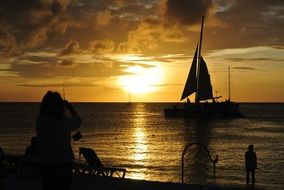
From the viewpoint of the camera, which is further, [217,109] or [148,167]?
[217,109]

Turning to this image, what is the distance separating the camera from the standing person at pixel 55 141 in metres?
5.11

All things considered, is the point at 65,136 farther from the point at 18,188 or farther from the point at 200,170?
the point at 200,170

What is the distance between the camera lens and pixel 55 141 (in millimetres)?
5145

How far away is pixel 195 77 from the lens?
72188 millimetres

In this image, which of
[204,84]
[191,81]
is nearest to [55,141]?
[191,81]

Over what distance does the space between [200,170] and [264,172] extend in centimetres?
294

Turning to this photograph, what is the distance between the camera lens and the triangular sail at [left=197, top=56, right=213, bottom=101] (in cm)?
7250

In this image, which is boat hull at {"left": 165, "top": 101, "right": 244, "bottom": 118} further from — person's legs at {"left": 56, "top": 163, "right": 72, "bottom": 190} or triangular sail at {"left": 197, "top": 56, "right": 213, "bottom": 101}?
person's legs at {"left": 56, "top": 163, "right": 72, "bottom": 190}

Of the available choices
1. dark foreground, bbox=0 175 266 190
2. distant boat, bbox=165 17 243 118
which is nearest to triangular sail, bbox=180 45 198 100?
distant boat, bbox=165 17 243 118

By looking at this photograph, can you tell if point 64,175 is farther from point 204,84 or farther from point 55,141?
point 204,84

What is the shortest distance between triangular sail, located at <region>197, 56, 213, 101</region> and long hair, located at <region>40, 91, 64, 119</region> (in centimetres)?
6776

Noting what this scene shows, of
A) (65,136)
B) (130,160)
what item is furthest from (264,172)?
(65,136)

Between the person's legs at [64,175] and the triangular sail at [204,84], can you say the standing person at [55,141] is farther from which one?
the triangular sail at [204,84]

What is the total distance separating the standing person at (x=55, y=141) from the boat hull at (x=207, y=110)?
254 ft
